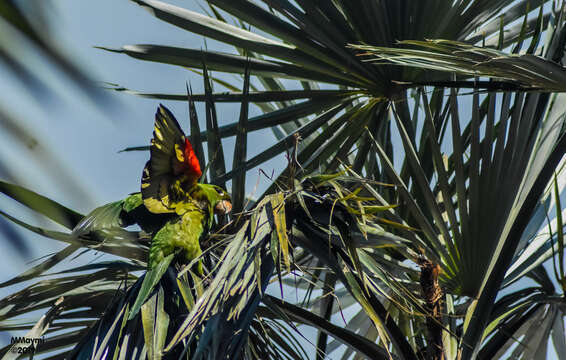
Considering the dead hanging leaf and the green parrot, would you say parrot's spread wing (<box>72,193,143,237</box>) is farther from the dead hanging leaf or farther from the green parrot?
the dead hanging leaf

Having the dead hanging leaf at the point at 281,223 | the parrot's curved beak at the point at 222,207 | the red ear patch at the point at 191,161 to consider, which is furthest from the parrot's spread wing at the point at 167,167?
the dead hanging leaf at the point at 281,223

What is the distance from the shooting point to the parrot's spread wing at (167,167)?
1566mm

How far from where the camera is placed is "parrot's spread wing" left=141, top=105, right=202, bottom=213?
1566mm

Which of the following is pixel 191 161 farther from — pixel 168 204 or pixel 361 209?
pixel 361 209

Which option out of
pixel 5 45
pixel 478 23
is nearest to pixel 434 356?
pixel 478 23

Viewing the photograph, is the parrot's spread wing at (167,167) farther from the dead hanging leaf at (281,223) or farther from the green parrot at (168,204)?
the dead hanging leaf at (281,223)

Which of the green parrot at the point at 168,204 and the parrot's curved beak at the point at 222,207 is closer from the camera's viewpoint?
the green parrot at the point at 168,204

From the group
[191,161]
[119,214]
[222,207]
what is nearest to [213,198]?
[222,207]

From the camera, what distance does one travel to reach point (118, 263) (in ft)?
5.52

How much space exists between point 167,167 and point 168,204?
10cm

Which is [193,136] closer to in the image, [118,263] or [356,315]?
[118,263]

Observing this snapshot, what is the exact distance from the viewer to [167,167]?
1.63 meters

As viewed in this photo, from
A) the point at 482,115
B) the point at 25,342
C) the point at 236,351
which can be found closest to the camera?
the point at 236,351

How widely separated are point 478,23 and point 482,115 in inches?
14.3
